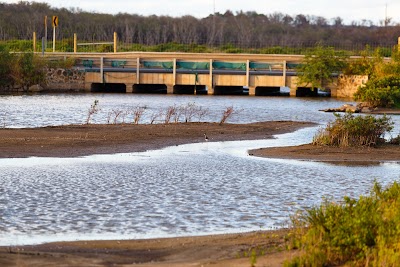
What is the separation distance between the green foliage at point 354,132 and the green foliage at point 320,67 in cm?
3088

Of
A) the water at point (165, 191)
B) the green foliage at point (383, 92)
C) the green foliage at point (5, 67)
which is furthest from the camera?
the green foliage at point (5, 67)

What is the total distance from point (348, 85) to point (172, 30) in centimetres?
5619

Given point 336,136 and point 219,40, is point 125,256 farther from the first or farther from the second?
point 219,40

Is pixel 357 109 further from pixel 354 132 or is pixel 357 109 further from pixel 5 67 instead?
pixel 5 67

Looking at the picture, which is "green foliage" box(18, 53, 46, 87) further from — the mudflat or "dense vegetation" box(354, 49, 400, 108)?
the mudflat

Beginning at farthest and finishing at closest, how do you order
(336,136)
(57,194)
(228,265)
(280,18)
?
1. (280,18)
2. (336,136)
3. (57,194)
4. (228,265)

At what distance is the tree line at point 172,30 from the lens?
102m

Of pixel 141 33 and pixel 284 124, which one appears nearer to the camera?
pixel 284 124

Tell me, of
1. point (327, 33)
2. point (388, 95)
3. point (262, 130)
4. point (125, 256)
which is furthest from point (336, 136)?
point (327, 33)

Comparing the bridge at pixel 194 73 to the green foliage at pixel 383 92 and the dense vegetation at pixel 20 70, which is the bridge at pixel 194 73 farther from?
the green foliage at pixel 383 92

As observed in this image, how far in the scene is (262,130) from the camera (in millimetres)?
32031

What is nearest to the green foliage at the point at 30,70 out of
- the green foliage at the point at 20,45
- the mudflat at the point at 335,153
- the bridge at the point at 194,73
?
the bridge at the point at 194,73

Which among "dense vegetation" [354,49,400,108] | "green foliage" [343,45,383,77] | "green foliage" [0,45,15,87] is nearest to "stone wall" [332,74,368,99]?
"green foliage" [343,45,383,77]

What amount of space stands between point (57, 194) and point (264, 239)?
5.54 m
